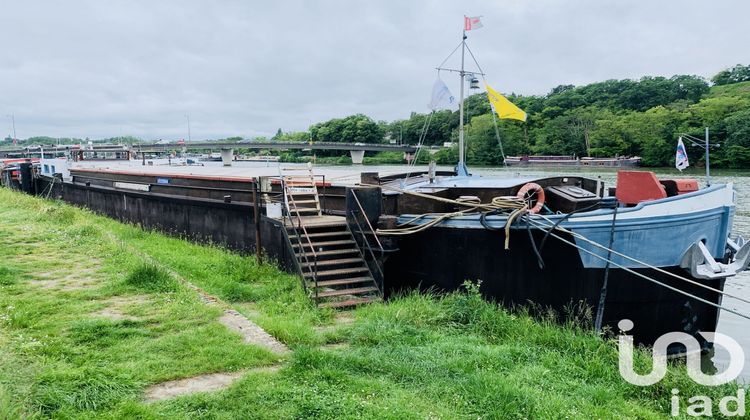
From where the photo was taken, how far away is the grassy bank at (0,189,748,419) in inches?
→ 181

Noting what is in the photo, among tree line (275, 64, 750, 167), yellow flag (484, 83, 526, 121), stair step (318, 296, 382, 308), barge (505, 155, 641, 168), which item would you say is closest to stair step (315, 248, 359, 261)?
stair step (318, 296, 382, 308)

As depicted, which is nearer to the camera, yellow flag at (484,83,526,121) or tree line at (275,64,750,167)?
yellow flag at (484,83,526,121)

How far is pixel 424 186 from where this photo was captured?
35.6 ft

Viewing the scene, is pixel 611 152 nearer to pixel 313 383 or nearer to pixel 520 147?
pixel 520 147

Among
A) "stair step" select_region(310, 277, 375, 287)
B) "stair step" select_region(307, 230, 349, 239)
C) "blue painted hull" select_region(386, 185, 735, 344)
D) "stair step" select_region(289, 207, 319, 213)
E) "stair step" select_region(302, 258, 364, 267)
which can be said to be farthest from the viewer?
"stair step" select_region(289, 207, 319, 213)

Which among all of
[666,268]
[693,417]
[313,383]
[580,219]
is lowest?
[693,417]

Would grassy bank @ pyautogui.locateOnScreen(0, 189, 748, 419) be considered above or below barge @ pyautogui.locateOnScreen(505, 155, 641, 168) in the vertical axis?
below

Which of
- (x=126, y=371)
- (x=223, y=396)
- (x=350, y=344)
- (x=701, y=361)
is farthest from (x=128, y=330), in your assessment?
(x=701, y=361)

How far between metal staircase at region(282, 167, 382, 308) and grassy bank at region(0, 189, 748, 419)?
428 millimetres

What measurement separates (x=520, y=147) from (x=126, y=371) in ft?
233

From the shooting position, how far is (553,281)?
806cm

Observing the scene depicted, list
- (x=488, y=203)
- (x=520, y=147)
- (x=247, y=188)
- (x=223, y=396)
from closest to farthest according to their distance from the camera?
Answer: (x=223, y=396) → (x=488, y=203) → (x=247, y=188) → (x=520, y=147)

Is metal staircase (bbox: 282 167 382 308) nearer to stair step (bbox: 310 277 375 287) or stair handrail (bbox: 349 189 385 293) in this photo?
stair step (bbox: 310 277 375 287)

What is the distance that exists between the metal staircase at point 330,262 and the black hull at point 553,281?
1.26 meters
